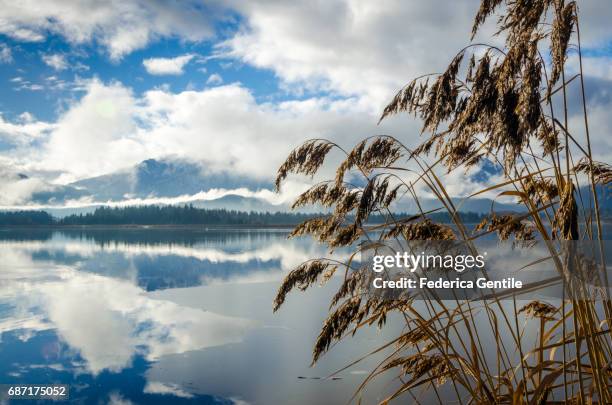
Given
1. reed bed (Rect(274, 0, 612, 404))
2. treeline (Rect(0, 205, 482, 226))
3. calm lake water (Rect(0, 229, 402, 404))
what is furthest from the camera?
treeline (Rect(0, 205, 482, 226))

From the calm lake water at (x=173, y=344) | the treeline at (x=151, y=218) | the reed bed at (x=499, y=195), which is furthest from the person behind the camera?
the treeline at (x=151, y=218)

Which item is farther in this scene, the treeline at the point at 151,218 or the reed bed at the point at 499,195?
the treeline at the point at 151,218

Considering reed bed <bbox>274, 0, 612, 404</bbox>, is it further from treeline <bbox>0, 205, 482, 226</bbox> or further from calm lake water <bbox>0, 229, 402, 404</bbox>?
treeline <bbox>0, 205, 482, 226</bbox>

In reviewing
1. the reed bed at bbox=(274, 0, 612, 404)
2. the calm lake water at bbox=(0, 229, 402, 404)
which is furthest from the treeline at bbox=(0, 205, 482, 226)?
the reed bed at bbox=(274, 0, 612, 404)

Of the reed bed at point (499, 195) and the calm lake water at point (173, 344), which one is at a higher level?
the reed bed at point (499, 195)

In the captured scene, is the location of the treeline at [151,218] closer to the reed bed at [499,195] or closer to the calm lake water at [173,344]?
the calm lake water at [173,344]

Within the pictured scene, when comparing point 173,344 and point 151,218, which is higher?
point 151,218

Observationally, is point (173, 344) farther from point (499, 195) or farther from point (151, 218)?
point (151, 218)

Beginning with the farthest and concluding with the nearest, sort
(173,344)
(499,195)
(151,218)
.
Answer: (151,218), (173,344), (499,195)

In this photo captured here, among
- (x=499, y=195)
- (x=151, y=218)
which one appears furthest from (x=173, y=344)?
(x=151, y=218)

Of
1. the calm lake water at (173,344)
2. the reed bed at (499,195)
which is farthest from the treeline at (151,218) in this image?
the reed bed at (499,195)

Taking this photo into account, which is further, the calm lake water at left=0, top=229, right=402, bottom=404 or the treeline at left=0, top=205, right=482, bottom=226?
the treeline at left=0, top=205, right=482, bottom=226

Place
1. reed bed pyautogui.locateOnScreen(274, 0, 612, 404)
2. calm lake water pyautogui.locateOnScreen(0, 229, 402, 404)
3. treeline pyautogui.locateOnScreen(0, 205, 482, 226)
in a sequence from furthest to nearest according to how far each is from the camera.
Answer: treeline pyautogui.locateOnScreen(0, 205, 482, 226) → calm lake water pyautogui.locateOnScreen(0, 229, 402, 404) → reed bed pyautogui.locateOnScreen(274, 0, 612, 404)

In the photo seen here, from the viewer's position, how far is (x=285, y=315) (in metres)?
12.3
